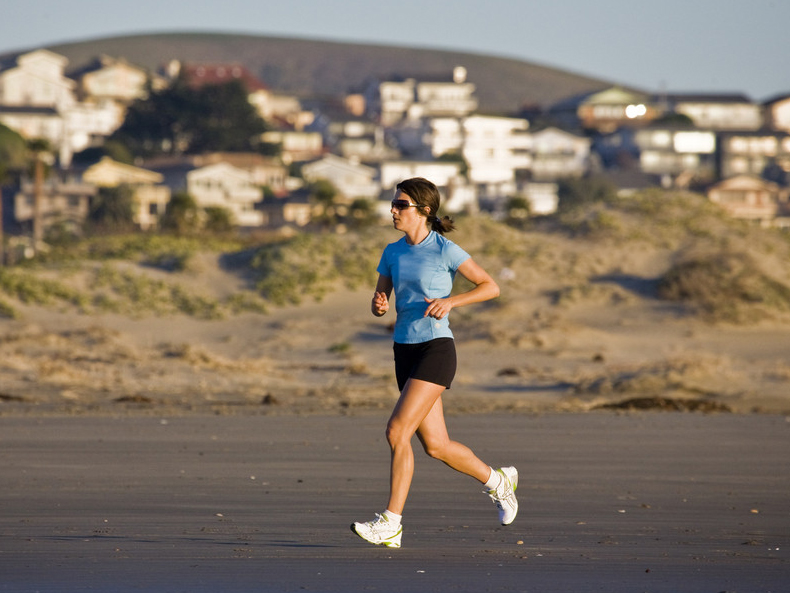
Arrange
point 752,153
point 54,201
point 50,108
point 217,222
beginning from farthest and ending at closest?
point 752,153, point 50,108, point 54,201, point 217,222

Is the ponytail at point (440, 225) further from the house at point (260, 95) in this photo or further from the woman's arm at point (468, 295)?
the house at point (260, 95)

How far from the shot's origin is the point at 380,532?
667 centimetres

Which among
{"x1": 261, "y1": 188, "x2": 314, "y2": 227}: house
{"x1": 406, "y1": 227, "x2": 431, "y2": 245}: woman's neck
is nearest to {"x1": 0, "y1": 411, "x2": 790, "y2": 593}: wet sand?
{"x1": 406, "y1": 227, "x2": 431, "y2": 245}: woman's neck

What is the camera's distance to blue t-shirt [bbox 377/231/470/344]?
684cm

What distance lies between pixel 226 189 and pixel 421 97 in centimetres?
5089

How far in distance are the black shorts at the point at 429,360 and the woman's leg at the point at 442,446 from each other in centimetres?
20

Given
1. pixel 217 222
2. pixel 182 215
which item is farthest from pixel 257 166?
pixel 217 222

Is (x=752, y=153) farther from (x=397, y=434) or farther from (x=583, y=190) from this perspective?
(x=397, y=434)

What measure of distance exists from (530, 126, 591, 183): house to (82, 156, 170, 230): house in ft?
121

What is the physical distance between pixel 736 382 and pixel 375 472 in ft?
33.1

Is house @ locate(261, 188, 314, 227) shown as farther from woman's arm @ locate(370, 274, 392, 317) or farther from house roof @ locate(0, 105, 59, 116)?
woman's arm @ locate(370, 274, 392, 317)

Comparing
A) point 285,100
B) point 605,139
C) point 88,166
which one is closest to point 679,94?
point 605,139

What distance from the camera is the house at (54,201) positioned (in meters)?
83.0

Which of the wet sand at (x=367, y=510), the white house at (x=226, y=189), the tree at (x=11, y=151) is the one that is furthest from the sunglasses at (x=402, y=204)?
the white house at (x=226, y=189)
